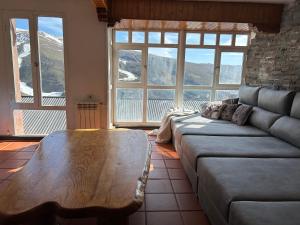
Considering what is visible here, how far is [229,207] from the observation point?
4.77ft

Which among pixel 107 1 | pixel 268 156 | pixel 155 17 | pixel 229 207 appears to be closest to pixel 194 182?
pixel 268 156

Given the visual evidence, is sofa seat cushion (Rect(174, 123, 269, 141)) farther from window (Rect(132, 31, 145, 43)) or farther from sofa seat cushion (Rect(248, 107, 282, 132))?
window (Rect(132, 31, 145, 43))

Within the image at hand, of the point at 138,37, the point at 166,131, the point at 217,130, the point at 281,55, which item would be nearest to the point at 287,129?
the point at 217,130

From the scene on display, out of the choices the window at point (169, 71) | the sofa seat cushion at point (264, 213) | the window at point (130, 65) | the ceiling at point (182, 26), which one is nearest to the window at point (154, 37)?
the window at point (169, 71)

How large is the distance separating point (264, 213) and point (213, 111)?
267 cm

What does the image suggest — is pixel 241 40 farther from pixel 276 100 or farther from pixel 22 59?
pixel 22 59

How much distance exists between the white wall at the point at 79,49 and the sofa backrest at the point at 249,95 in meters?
2.34

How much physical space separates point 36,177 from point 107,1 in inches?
111

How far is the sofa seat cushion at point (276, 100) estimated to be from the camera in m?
2.90

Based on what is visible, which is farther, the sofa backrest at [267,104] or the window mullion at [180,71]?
the window mullion at [180,71]

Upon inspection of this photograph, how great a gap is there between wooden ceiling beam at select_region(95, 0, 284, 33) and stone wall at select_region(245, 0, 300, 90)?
0.71 feet

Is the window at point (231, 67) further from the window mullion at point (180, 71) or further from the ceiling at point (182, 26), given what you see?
the window mullion at point (180, 71)

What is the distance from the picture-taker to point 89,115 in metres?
3.92

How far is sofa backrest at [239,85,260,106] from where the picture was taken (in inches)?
142
